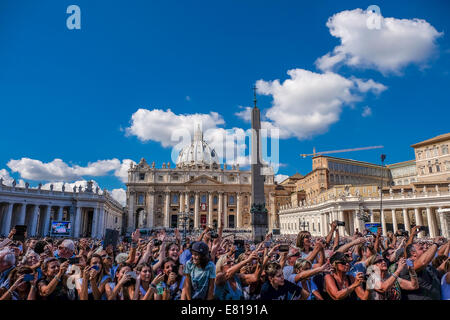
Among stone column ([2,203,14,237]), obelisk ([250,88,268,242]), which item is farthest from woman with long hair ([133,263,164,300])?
stone column ([2,203,14,237])

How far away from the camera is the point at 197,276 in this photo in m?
3.63

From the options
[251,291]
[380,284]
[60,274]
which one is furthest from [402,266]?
[60,274]

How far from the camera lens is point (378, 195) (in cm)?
4328

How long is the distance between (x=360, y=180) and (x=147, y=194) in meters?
55.3

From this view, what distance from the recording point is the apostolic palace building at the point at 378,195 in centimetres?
3825

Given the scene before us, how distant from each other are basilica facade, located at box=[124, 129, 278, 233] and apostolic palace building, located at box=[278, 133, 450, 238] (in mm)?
12200

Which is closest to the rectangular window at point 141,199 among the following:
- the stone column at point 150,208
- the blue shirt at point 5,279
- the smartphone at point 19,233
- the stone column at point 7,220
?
the stone column at point 150,208

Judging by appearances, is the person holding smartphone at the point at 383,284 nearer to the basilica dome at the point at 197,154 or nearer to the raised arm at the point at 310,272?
the raised arm at the point at 310,272

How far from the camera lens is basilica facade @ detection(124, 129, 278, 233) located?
254 feet

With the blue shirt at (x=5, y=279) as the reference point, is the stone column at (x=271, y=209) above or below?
above

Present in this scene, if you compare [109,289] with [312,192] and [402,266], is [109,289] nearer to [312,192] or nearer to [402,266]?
[402,266]

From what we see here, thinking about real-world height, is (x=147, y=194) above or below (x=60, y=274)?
above

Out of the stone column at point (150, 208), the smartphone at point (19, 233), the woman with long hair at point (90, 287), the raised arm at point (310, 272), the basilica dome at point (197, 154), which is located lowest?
the woman with long hair at point (90, 287)

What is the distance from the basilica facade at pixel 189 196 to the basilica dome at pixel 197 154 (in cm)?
1832
